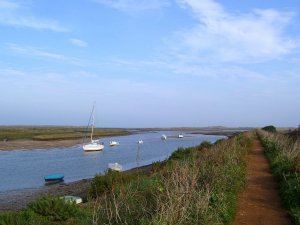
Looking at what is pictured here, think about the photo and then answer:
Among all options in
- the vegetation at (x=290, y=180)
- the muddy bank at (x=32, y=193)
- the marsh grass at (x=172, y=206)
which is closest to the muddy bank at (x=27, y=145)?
the muddy bank at (x=32, y=193)

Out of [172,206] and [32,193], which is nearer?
[172,206]

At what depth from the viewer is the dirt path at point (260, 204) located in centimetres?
1042

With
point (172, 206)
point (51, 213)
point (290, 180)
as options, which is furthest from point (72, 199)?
point (172, 206)

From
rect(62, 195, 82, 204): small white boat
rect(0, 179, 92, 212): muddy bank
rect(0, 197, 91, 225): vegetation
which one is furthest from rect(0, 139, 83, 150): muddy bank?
rect(0, 197, 91, 225): vegetation

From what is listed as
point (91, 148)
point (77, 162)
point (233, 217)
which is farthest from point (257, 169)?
point (91, 148)

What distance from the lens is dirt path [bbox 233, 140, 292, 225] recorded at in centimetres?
1042

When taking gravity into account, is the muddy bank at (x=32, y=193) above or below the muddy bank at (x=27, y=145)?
below

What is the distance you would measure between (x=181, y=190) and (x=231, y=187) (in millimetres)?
5477

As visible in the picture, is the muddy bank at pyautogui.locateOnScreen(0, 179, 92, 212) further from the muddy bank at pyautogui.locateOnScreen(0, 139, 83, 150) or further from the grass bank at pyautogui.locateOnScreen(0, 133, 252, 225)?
the muddy bank at pyautogui.locateOnScreen(0, 139, 83, 150)

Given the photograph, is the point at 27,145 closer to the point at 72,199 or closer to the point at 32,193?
the point at 32,193

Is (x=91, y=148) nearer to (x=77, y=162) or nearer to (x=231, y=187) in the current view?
(x=77, y=162)

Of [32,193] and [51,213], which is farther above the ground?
[51,213]

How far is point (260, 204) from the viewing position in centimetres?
1228

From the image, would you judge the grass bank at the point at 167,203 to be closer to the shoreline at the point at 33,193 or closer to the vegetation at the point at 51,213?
the vegetation at the point at 51,213
